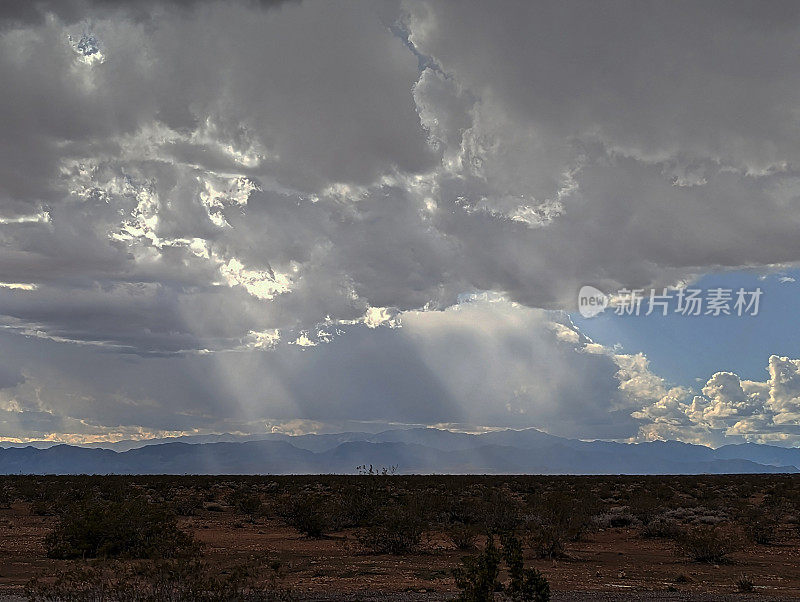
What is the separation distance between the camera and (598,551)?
28.5 meters

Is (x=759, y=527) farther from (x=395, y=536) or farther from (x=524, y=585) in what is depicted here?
(x=524, y=585)

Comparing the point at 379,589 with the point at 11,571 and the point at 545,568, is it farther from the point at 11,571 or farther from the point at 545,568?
the point at 11,571

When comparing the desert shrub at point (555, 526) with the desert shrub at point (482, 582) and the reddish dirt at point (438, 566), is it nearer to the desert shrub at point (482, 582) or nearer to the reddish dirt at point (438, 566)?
the reddish dirt at point (438, 566)

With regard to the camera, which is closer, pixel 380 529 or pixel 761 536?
pixel 380 529

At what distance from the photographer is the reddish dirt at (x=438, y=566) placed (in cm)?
1950

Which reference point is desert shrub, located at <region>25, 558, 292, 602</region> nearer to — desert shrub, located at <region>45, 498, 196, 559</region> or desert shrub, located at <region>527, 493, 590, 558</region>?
desert shrub, located at <region>45, 498, 196, 559</region>

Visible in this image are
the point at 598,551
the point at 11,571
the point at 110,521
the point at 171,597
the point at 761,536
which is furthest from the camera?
the point at 761,536

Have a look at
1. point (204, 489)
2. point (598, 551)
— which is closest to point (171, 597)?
point (598, 551)

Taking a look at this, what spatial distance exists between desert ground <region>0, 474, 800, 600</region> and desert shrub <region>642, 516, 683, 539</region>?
6cm

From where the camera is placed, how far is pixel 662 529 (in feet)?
107

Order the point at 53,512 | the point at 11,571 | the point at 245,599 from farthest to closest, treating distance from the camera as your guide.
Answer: the point at 53,512, the point at 11,571, the point at 245,599

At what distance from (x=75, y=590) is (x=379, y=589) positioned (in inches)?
286

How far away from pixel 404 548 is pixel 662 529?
12.6 m

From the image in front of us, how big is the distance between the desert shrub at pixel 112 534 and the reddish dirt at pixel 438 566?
890 millimetres
